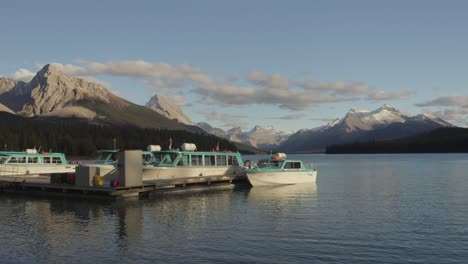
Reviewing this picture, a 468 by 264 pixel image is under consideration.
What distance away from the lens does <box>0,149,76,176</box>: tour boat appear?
64.8m

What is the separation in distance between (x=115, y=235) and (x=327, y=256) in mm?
14692

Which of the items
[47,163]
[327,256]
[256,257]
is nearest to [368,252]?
[327,256]

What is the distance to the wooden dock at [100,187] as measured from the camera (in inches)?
1831

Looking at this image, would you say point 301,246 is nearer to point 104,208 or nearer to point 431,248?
point 431,248

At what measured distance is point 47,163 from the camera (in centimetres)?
6988

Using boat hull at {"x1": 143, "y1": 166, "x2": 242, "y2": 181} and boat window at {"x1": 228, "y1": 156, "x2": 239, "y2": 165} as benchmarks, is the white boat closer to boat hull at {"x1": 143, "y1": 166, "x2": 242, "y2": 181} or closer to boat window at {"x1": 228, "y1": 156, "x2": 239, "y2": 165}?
boat hull at {"x1": 143, "y1": 166, "x2": 242, "y2": 181}

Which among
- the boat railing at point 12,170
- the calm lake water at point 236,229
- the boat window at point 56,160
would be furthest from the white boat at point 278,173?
the boat railing at point 12,170

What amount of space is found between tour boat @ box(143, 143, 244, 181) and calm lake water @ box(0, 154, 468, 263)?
8494mm

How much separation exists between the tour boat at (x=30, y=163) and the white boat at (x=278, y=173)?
31.8m

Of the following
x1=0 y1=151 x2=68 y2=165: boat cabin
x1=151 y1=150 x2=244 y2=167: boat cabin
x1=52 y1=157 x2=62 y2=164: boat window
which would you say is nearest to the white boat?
x1=151 y1=150 x2=244 y2=167: boat cabin

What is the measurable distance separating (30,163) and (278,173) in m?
38.9

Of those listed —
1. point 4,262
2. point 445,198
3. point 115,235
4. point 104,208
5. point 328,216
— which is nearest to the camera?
point 4,262

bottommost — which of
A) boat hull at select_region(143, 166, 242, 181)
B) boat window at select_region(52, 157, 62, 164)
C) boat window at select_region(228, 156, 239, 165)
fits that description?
boat hull at select_region(143, 166, 242, 181)

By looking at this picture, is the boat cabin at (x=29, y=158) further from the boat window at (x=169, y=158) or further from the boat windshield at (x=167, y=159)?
the boat window at (x=169, y=158)
